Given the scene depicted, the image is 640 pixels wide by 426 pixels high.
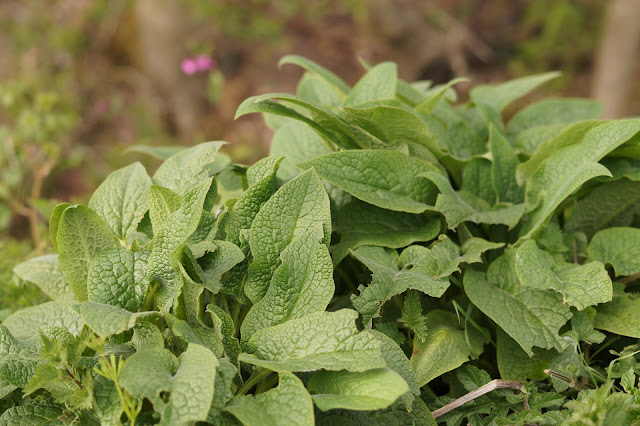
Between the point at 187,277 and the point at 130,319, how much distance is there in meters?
0.13

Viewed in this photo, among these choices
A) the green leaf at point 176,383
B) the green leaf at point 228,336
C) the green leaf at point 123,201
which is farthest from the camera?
the green leaf at point 123,201

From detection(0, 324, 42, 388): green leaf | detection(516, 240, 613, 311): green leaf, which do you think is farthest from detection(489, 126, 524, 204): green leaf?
detection(0, 324, 42, 388): green leaf

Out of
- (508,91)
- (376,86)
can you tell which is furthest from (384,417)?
(508,91)

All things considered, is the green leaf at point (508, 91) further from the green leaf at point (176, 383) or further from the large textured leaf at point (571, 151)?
the green leaf at point (176, 383)

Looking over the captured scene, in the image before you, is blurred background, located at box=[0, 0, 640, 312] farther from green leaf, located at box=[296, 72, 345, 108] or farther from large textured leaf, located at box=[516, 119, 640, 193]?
large textured leaf, located at box=[516, 119, 640, 193]

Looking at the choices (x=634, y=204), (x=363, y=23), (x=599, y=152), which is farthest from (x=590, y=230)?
(x=363, y=23)

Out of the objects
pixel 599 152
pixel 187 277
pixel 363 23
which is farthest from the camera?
pixel 363 23

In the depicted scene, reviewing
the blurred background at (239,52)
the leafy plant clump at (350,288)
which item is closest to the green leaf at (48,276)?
the leafy plant clump at (350,288)

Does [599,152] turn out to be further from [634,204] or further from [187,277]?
[187,277]

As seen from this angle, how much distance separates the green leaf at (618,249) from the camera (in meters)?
1.29

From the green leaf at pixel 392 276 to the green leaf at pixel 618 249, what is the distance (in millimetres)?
390

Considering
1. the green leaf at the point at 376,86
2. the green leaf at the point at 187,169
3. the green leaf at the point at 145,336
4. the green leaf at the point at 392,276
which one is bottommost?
the green leaf at the point at 392,276

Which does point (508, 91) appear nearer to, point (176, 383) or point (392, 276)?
point (392, 276)

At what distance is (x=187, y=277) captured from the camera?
1.03 meters
